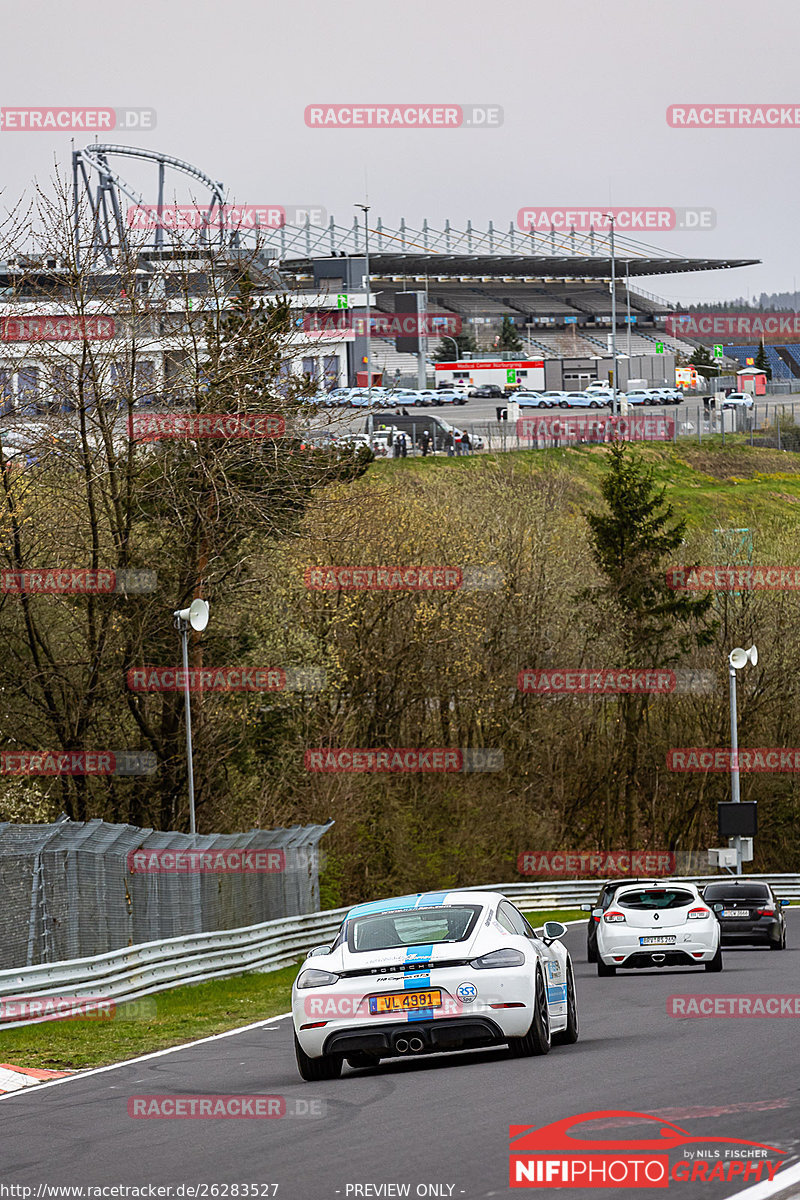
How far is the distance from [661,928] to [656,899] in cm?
37

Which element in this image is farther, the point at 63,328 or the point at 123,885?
the point at 63,328

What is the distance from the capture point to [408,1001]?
11445mm

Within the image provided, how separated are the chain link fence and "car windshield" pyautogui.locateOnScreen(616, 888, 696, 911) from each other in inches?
255

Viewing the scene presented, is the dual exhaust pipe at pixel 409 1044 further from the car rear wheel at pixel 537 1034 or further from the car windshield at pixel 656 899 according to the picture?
the car windshield at pixel 656 899

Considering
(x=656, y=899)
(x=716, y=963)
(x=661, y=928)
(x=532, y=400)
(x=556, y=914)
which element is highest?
(x=532, y=400)

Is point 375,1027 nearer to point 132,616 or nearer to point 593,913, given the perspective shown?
point 593,913

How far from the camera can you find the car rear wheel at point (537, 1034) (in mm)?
12047

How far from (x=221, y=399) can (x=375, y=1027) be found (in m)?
22.2

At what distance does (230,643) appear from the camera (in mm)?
39844

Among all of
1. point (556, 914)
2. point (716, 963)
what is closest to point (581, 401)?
point (556, 914)

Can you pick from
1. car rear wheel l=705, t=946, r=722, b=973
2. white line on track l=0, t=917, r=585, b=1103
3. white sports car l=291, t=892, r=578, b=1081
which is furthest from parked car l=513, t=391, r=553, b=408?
white sports car l=291, t=892, r=578, b=1081

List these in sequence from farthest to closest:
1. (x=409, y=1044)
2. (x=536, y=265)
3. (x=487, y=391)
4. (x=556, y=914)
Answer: (x=536, y=265) < (x=487, y=391) < (x=556, y=914) < (x=409, y=1044)

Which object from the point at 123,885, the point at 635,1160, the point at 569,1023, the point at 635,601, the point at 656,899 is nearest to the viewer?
the point at 635,1160

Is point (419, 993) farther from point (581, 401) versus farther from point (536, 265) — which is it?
point (536, 265)
